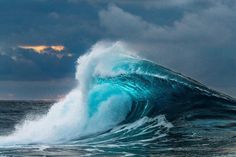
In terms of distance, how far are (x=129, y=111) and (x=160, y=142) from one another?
5.55 meters

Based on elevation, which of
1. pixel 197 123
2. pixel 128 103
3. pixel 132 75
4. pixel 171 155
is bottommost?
pixel 171 155

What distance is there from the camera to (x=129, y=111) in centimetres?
2544

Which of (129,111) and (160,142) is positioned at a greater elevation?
(129,111)

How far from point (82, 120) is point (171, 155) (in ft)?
28.6

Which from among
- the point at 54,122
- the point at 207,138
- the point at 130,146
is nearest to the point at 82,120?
the point at 54,122

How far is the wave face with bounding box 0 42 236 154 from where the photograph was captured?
70.3 ft

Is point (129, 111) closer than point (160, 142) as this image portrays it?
No

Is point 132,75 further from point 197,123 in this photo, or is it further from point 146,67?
point 197,123

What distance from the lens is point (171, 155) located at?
656 inches

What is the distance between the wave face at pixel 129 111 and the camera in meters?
21.4

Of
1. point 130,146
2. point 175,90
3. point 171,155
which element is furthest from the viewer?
point 175,90

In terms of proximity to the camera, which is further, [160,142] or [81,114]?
[81,114]

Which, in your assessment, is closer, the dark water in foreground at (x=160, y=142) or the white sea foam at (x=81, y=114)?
the dark water in foreground at (x=160, y=142)

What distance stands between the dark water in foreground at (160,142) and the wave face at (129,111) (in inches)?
1.9
